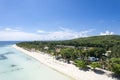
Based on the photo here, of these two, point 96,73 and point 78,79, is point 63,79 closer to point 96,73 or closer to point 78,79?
point 78,79

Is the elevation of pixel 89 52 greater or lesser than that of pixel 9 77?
greater

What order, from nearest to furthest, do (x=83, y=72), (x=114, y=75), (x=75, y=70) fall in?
(x=114, y=75) → (x=83, y=72) → (x=75, y=70)

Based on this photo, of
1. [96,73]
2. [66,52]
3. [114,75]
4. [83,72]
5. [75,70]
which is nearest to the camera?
[114,75]

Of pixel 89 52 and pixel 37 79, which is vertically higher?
pixel 89 52

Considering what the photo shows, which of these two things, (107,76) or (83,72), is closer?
(107,76)

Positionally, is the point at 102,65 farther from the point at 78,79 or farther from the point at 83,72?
the point at 78,79

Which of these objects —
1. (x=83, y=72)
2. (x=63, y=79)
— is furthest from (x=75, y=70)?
(x=63, y=79)

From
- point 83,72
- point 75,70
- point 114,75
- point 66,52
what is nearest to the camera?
point 114,75

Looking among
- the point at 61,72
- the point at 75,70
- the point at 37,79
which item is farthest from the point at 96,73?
the point at 37,79

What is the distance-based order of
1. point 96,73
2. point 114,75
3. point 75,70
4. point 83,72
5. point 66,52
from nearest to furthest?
point 114,75 → point 96,73 → point 83,72 → point 75,70 → point 66,52
